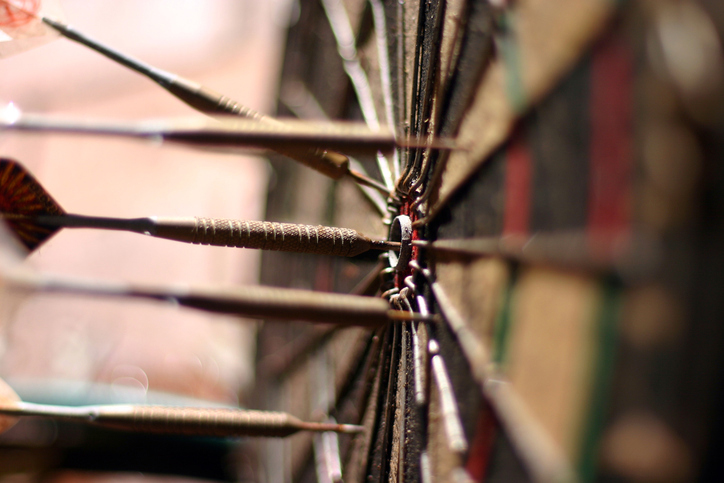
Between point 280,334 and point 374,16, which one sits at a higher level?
point 374,16

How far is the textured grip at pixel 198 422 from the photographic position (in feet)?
1.25

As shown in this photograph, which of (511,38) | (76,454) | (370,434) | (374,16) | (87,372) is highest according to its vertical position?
(374,16)

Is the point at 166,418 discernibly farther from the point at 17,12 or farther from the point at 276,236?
the point at 17,12

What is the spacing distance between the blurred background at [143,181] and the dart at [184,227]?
1.13 m

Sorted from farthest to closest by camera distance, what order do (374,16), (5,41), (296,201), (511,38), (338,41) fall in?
(296,201) → (338,41) → (374,16) → (5,41) → (511,38)

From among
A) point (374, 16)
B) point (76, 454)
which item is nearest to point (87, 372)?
point (76, 454)

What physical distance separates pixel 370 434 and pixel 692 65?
1.25ft

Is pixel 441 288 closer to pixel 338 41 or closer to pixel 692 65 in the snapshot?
pixel 692 65

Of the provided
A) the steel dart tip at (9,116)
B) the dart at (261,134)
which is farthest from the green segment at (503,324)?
the steel dart tip at (9,116)

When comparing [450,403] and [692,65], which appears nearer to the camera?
[692,65]

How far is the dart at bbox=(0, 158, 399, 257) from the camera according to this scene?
1.11 feet

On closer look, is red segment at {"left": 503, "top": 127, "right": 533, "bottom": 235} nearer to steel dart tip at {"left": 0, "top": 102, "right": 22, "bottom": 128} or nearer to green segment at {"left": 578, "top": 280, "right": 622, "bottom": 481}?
green segment at {"left": 578, "top": 280, "right": 622, "bottom": 481}

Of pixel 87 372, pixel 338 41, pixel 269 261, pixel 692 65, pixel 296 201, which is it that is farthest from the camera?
pixel 87 372

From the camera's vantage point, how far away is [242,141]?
0.34 m
